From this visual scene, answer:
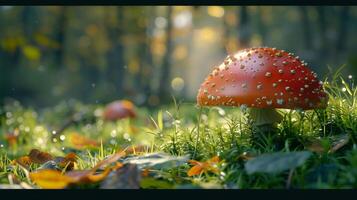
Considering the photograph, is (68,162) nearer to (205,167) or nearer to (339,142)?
(205,167)

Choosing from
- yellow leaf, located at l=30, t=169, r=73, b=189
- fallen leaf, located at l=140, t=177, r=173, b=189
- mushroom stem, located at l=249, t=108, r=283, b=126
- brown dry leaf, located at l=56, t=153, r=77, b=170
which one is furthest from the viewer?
mushroom stem, located at l=249, t=108, r=283, b=126

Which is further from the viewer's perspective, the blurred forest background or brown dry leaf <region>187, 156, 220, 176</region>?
the blurred forest background

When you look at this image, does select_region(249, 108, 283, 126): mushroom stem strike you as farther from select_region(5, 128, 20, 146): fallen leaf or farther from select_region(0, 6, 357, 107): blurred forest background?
select_region(0, 6, 357, 107): blurred forest background

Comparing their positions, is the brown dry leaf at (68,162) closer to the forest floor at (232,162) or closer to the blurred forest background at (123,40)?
the forest floor at (232,162)

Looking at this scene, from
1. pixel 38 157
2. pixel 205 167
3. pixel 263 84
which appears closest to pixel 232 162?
pixel 205 167


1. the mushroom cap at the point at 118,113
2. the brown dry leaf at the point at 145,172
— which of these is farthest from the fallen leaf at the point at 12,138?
the brown dry leaf at the point at 145,172

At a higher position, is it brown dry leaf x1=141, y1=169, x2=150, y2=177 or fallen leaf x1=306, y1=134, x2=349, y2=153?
fallen leaf x1=306, y1=134, x2=349, y2=153

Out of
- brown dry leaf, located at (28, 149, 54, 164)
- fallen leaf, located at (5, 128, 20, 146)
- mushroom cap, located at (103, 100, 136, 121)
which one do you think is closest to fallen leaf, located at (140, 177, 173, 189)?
brown dry leaf, located at (28, 149, 54, 164)

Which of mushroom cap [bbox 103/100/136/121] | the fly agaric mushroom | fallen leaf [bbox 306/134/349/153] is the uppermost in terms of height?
the fly agaric mushroom
